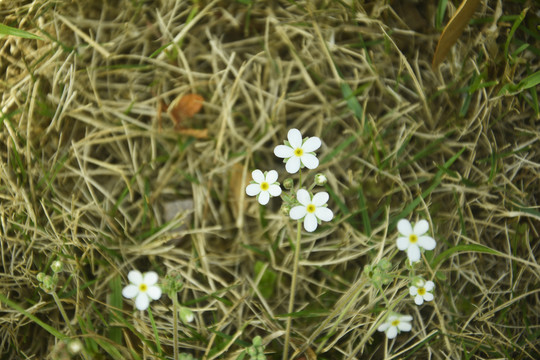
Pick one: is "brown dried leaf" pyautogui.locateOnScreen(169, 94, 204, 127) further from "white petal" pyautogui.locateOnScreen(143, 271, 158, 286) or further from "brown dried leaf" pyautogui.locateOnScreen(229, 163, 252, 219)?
"white petal" pyautogui.locateOnScreen(143, 271, 158, 286)

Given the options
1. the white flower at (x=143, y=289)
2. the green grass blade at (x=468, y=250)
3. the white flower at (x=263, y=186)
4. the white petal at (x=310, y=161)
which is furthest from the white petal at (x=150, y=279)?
the green grass blade at (x=468, y=250)

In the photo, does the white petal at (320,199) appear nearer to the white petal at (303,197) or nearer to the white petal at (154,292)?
the white petal at (303,197)

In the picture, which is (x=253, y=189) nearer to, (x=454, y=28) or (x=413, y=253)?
(x=413, y=253)

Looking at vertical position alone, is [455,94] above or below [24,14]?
below

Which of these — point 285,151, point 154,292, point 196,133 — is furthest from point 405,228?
point 196,133

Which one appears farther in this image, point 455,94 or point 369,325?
point 455,94

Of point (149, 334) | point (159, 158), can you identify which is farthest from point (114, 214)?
point (149, 334)

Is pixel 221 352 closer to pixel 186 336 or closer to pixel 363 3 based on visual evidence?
pixel 186 336
